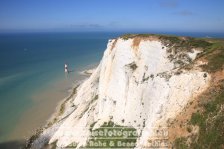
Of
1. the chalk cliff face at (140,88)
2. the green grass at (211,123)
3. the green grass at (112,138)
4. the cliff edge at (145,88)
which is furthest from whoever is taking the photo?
the green grass at (112,138)

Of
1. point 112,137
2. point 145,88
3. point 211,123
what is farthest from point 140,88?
point 211,123

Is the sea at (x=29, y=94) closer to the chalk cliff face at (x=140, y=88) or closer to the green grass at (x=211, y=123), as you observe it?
the chalk cliff face at (x=140, y=88)

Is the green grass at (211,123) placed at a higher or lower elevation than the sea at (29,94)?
higher

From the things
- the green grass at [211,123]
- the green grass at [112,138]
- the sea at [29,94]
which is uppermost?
the green grass at [211,123]

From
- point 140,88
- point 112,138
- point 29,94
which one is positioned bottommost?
point 29,94

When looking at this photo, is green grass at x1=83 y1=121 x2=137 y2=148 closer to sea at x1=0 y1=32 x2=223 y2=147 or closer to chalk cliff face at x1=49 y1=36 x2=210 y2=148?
chalk cliff face at x1=49 y1=36 x2=210 y2=148

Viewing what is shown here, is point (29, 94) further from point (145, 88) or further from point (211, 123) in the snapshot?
point (211, 123)

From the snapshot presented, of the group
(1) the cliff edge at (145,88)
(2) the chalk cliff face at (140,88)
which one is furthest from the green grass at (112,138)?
(2) the chalk cliff face at (140,88)

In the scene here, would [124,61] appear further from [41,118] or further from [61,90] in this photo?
[61,90]

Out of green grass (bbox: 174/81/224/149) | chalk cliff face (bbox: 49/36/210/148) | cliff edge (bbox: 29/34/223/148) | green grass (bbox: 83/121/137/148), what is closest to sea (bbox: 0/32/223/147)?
cliff edge (bbox: 29/34/223/148)

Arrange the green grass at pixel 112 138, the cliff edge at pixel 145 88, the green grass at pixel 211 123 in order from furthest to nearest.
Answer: the green grass at pixel 112 138, the cliff edge at pixel 145 88, the green grass at pixel 211 123
